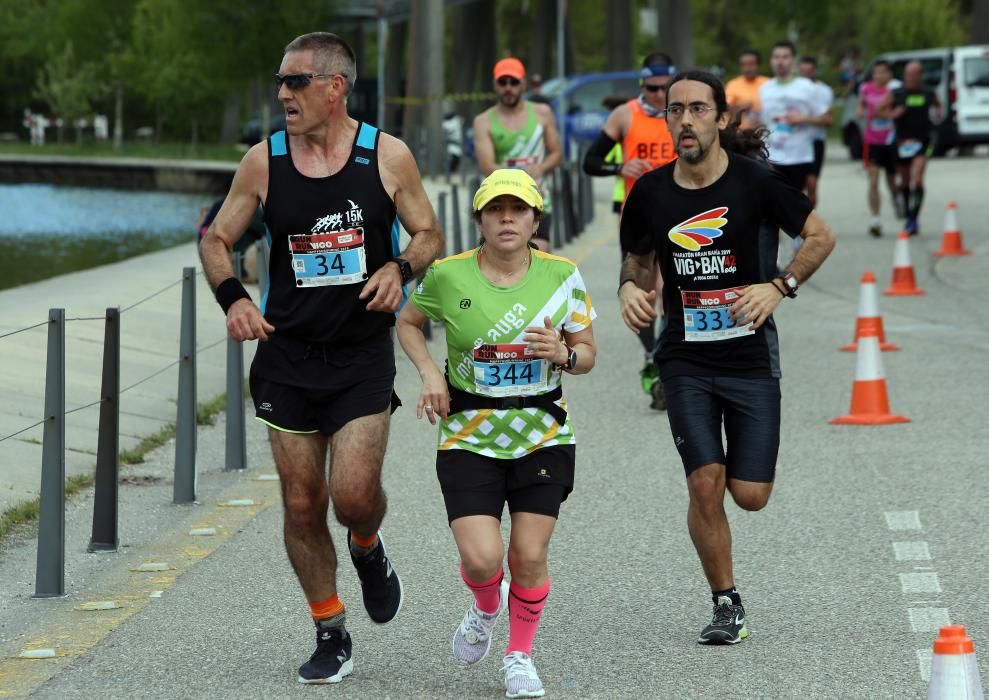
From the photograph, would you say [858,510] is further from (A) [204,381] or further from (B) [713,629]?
(A) [204,381]

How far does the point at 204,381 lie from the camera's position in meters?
13.0

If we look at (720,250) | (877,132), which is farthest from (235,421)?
(877,132)

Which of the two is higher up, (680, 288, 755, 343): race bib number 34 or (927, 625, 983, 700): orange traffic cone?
(680, 288, 755, 343): race bib number 34

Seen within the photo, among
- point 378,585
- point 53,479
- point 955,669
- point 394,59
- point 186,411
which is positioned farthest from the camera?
point 394,59

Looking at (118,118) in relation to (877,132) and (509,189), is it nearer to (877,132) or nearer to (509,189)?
(877,132)

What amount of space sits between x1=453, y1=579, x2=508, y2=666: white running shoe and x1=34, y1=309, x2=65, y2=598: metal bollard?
178 cm

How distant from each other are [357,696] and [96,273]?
12.8 meters

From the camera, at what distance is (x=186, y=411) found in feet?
30.0

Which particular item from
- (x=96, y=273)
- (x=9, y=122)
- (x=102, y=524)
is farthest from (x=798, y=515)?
(x=9, y=122)

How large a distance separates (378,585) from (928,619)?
182 centimetres

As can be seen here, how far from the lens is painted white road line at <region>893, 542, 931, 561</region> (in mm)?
7734

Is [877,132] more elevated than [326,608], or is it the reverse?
[877,132]

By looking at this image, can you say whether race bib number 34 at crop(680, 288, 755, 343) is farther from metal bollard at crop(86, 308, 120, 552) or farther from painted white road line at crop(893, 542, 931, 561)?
metal bollard at crop(86, 308, 120, 552)

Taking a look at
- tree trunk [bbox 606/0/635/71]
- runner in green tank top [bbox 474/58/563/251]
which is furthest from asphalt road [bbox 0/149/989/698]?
tree trunk [bbox 606/0/635/71]
